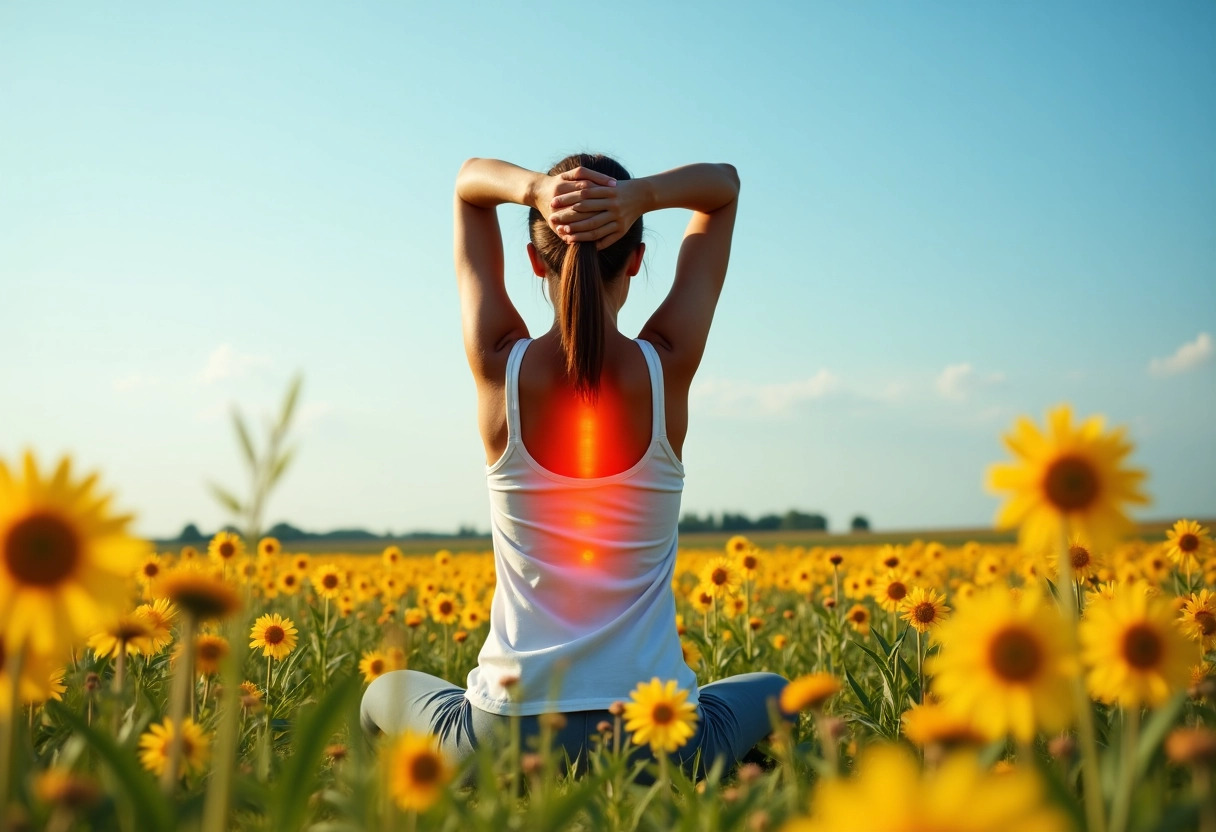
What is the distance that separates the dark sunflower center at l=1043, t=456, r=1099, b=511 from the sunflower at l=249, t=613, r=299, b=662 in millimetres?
3867

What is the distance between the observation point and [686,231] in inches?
150

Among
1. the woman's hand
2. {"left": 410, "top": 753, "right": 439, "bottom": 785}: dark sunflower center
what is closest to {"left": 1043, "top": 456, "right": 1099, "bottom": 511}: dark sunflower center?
{"left": 410, "top": 753, "right": 439, "bottom": 785}: dark sunflower center

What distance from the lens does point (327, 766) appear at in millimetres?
2924

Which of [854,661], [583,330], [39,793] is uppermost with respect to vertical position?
[583,330]

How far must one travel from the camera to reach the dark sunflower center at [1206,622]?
3166mm

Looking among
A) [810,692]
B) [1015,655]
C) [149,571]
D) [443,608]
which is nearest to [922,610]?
[810,692]

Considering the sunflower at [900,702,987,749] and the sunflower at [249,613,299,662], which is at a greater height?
the sunflower at [900,702,987,749]

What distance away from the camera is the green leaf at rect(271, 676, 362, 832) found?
4.37 ft

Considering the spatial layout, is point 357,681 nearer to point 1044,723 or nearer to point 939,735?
point 939,735

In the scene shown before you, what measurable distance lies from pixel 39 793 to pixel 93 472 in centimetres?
58

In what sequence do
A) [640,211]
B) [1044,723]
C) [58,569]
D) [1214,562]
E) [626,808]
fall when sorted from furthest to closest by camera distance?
[1214,562] → [640,211] → [626,808] → [58,569] → [1044,723]

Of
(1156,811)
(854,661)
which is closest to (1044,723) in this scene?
(1156,811)

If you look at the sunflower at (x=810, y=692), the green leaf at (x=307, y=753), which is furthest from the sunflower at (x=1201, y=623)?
the green leaf at (x=307, y=753)

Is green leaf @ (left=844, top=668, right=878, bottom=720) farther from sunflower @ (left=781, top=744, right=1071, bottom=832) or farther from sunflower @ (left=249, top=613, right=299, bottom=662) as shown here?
sunflower @ (left=249, top=613, right=299, bottom=662)
